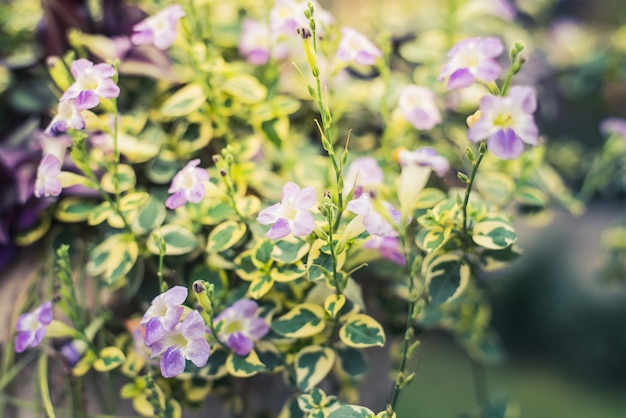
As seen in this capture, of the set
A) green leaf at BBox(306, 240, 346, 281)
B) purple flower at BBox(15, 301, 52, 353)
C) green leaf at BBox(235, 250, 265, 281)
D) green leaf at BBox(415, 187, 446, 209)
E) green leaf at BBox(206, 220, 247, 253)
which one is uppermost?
green leaf at BBox(306, 240, 346, 281)

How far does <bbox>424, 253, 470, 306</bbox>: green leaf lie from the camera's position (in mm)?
730

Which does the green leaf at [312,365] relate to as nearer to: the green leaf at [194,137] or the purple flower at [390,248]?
the purple flower at [390,248]

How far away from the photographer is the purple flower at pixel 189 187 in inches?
27.5

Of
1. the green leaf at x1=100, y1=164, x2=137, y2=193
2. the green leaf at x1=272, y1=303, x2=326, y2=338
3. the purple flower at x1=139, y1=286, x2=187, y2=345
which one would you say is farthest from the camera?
the green leaf at x1=100, y1=164, x2=137, y2=193

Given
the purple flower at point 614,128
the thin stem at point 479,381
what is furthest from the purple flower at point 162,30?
the thin stem at point 479,381

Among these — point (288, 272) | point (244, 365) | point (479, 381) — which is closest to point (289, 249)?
point (288, 272)

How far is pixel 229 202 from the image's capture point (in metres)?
0.76

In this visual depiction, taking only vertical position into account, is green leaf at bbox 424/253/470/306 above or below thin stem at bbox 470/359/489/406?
above

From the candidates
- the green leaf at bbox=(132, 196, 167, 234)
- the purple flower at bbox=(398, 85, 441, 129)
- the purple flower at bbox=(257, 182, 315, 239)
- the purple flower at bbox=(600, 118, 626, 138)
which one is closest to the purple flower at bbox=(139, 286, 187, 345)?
the purple flower at bbox=(257, 182, 315, 239)

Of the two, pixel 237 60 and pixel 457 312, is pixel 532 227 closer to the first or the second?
pixel 457 312

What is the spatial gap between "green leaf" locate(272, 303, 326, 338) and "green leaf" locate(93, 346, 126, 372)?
0.67 ft

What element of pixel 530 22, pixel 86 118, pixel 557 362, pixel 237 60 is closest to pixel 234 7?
pixel 237 60

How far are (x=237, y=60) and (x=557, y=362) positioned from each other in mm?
1154

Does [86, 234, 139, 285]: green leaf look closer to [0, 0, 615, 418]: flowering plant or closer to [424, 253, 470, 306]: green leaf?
[0, 0, 615, 418]: flowering plant
